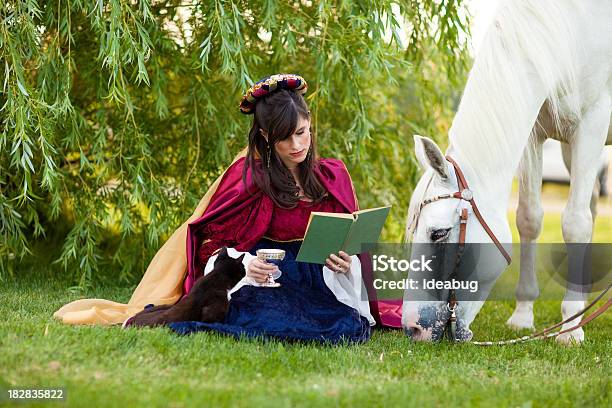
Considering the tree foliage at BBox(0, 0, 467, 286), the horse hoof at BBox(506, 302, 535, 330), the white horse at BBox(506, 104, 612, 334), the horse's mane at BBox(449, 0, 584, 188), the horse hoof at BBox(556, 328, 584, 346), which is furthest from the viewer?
the horse hoof at BBox(506, 302, 535, 330)

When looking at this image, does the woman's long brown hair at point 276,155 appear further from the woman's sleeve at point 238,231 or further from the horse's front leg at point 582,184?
the horse's front leg at point 582,184

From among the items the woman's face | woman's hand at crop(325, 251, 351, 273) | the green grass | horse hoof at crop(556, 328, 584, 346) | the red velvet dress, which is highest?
the woman's face

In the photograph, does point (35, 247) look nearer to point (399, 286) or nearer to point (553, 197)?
point (399, 286)

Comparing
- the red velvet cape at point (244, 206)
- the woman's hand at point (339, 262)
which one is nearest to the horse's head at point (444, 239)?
the woman's hand at point (339, 262)

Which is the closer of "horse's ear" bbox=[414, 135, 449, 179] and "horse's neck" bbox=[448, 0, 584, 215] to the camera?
"horse's ear" bbox=[414, 135, 449, 179]

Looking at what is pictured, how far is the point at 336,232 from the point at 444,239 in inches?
22.4

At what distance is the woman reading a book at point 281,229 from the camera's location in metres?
3.65

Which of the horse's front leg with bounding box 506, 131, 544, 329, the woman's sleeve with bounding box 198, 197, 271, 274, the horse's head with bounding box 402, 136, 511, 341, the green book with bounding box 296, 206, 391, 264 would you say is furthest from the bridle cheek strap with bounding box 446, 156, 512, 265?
the woman's sleeve with bounding box 198, 197, 271, 274

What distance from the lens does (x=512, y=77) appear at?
12.3 ft

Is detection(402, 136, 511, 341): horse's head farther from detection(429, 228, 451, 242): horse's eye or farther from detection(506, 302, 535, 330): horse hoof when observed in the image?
detection(506, 302, 535, 330): horse hoof

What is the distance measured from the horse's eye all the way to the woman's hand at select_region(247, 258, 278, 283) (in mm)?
792

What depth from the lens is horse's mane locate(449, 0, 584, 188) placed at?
12.0 ft

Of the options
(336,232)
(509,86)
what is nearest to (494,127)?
(509,86)

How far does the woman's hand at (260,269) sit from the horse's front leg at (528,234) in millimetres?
1756
